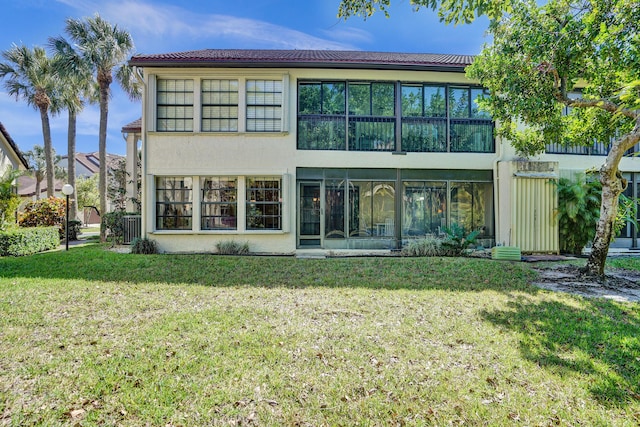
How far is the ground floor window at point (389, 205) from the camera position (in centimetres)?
1220

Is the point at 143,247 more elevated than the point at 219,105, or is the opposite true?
the point at 219,105

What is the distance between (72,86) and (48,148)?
472 cm

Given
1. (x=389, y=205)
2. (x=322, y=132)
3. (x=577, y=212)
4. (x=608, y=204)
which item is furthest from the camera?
(x=389, y=205)

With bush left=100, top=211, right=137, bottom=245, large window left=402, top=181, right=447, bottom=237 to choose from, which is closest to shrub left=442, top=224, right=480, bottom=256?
large window left=402, top=181, right=447, bottom=237

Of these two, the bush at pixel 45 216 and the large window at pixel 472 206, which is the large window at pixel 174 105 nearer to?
the large window at pixel 472 206

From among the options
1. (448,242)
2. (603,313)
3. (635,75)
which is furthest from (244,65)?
(603,313)

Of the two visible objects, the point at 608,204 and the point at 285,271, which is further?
the point at 285,271

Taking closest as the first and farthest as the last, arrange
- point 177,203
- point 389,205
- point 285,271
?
point 285,271 → point 177,203 → point 389,205

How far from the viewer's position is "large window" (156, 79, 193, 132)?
11.9 m

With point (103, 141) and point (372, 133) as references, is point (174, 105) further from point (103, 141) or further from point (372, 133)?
point (103, 141)

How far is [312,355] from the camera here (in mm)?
4086

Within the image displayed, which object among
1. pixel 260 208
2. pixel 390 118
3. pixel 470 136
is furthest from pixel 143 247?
pixel 470 136

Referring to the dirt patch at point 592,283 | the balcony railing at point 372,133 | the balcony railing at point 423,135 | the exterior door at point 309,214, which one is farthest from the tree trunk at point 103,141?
the dirt patch at point 592,283

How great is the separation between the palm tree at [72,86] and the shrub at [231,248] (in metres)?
13.7
